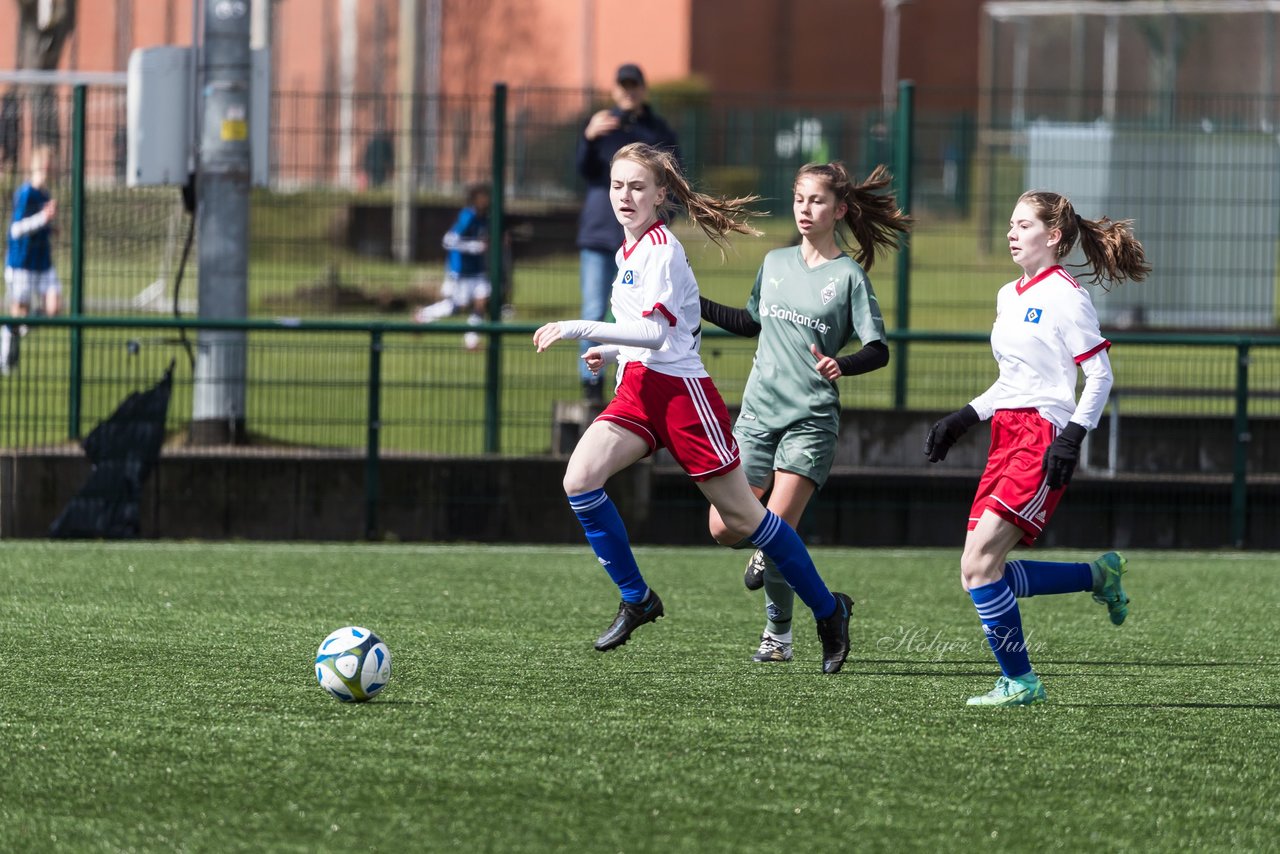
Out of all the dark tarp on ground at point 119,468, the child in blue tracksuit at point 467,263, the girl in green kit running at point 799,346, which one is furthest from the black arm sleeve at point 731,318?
the child in blue tracksuit at point 467,263

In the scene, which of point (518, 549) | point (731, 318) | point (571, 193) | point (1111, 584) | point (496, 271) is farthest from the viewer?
point (571, 193)

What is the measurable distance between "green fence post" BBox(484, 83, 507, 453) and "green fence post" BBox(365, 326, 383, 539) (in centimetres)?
69

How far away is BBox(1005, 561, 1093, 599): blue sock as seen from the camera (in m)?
6.45

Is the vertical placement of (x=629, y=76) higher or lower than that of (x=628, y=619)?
higher

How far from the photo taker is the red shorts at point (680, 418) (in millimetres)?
6383

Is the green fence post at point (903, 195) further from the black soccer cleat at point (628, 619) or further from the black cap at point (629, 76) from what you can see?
the black soccer cleat at point (628, 619)

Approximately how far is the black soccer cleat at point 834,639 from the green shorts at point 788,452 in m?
0.50

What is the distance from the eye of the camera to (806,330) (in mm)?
6887

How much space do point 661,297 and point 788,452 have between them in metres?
0.91

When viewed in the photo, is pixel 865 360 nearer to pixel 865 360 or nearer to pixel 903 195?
pixel 865 360

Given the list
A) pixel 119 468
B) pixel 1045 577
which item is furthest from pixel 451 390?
pixel 1045 577

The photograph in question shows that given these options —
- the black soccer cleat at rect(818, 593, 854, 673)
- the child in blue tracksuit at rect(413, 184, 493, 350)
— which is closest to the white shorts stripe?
the black soccer cleat at rect(818, 593, 854, 673)

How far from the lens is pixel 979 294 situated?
48.0 ft

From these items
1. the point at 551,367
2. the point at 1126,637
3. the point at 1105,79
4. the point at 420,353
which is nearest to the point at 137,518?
the point at 420,353
